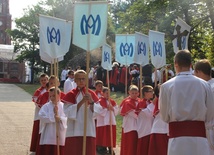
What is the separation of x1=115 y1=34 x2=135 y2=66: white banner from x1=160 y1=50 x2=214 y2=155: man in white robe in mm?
4892

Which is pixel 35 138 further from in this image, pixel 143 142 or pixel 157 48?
pixel 157 48

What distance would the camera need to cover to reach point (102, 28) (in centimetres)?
673

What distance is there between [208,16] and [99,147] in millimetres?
18154

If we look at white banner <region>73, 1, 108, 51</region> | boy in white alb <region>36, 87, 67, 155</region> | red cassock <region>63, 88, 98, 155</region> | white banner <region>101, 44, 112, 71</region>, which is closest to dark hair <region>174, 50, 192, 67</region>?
white banner <region>73, 1, 108, 51</region>

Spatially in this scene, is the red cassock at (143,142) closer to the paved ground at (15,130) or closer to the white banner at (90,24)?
the white banner at (90,24)

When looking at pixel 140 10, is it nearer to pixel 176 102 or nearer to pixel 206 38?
pixel 206 38

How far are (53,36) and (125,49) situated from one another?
2.88 m

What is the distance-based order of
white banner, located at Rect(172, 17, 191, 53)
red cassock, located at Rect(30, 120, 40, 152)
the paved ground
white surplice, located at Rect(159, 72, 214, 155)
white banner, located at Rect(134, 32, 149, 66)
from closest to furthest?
white surplice, located at Rect(159, 72, 214, 155)
white banner, located at Rect(134, 32, 149, 66)
white banner, located at Rect(172, 17, 191, 53)
red cassock, located at Rect(30, 120, 40, 152)
the paved ground

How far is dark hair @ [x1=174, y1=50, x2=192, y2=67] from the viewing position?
478 cm

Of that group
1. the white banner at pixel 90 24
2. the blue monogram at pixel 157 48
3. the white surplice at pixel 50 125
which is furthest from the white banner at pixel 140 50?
Result: the white banner at pixel 90 24

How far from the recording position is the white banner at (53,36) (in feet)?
23.8

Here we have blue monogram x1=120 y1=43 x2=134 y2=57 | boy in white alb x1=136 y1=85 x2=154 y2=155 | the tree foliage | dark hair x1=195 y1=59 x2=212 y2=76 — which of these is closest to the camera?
dark hair x1=195 y1=59 x2=212 y2=76

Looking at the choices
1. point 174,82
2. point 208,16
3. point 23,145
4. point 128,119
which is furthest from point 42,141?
point 208,16

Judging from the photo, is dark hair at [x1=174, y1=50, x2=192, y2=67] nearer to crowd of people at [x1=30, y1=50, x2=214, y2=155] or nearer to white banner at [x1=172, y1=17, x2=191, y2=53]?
crowd of people at [x1=30, y1=50, x2=214, y2=155]
